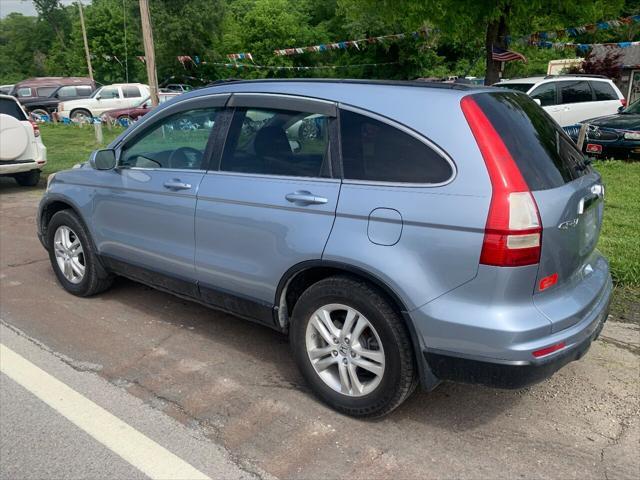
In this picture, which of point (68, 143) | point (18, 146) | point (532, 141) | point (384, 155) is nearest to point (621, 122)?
point (532, 141)

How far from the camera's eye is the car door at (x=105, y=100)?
2431cm

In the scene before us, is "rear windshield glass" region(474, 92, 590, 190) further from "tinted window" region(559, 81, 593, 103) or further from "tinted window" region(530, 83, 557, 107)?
"tinted window" region(559, 81, 593, 103)

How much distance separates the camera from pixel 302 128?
10.9 feet

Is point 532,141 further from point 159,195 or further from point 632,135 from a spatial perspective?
point 632,135

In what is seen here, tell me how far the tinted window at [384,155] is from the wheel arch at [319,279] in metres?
0.48

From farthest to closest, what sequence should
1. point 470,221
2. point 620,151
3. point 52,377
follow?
1. point 620,151
2. point 52,377
3. point 470,221

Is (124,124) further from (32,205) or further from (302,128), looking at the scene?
(302,128)

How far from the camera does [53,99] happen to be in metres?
26.1

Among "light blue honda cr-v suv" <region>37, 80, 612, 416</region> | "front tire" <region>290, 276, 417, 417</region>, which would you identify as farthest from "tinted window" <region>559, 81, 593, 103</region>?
"front tire" <region>290, 276, 417, 417</region>

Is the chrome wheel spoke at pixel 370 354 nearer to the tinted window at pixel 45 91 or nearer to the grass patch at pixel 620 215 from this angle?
the grass patch at pixel 620 215

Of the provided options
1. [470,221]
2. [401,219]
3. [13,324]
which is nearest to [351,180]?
[401,219]

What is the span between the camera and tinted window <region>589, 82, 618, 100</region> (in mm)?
13203

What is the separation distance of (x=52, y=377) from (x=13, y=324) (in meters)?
1.09

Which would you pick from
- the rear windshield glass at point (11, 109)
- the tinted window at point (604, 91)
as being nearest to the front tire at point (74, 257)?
the rear windshield glass at point (11, 109)
